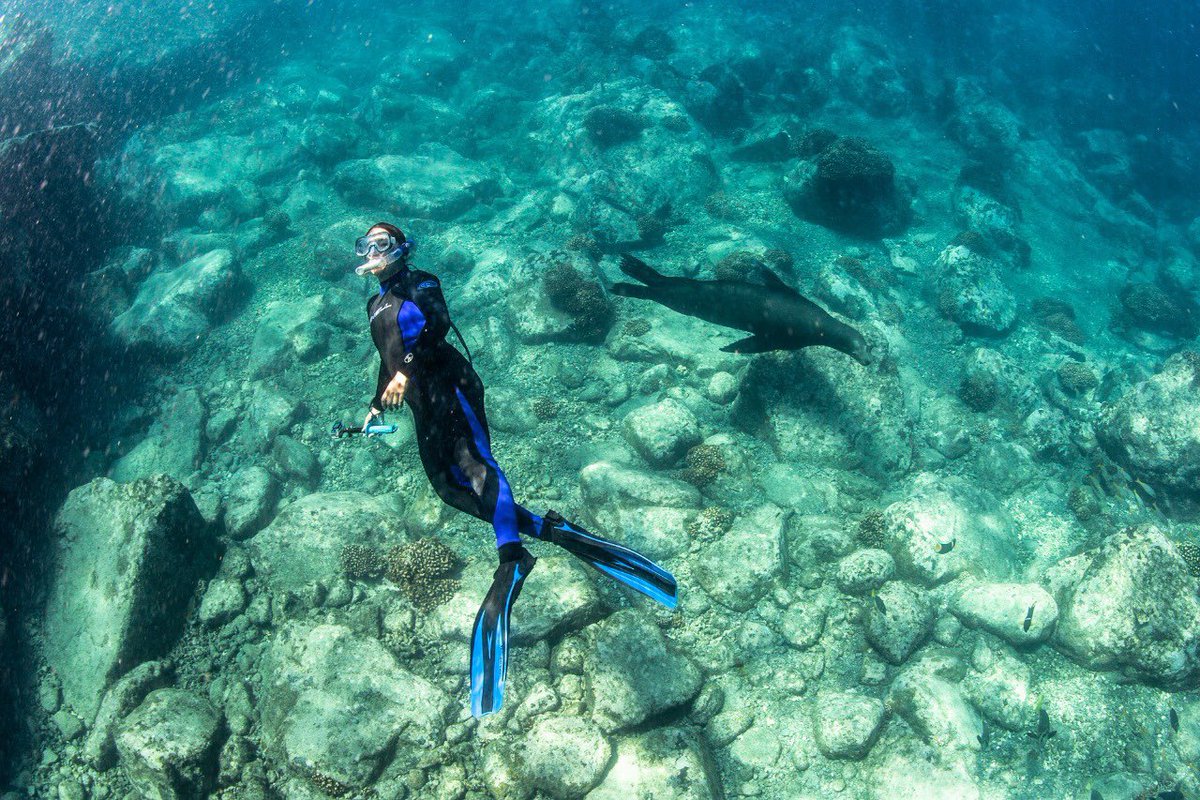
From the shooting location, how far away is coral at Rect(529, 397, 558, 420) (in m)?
8.72

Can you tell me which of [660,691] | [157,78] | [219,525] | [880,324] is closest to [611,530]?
[660,691]

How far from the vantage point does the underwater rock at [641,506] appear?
6680 mm

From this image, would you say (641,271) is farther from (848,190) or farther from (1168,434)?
(848,190)

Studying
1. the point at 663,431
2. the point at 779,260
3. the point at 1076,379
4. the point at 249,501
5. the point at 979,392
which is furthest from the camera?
the point at 779,260

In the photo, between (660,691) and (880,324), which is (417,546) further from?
(880,324)

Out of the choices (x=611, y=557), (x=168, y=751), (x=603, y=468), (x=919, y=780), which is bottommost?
(x=919, y=780)

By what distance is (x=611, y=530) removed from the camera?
6805mm

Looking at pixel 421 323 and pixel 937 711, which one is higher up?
pixel 421 323

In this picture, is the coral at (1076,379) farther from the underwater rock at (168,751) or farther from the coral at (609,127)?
the underwater rock at (168,751)

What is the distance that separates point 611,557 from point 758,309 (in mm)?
4086

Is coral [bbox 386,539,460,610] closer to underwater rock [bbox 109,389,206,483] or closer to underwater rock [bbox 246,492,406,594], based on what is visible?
underwater rock [bbox 246,492,406,594]

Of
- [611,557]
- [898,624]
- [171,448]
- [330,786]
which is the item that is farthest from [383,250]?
[171,448]

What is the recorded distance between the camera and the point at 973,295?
12.3 meters

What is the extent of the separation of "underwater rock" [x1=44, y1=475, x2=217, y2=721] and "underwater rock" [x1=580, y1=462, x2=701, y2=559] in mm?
4856
